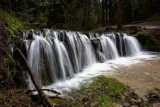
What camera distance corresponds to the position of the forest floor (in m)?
8.26

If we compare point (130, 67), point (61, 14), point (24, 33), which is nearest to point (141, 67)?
point (130, 67)

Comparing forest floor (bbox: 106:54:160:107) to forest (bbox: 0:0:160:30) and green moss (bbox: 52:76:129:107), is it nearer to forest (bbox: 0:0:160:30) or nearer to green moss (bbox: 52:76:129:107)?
green moss (bbox: 52:76:129:107)

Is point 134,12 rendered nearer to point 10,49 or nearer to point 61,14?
point 61,14

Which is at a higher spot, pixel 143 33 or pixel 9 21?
pixel 9 21

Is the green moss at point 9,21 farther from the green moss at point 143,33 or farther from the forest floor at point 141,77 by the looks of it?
the green moss at point 143,33

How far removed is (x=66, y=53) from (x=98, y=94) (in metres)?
3.67

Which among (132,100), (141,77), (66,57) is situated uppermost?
(66,57)

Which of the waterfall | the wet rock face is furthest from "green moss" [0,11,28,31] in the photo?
the waterfall

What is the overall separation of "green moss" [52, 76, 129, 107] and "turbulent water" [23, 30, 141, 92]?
1583 mm

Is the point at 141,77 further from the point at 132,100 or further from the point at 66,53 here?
the point at 66,53

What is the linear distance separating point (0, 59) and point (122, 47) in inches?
445

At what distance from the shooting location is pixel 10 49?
292 inches

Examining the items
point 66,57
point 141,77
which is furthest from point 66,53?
point 141,77

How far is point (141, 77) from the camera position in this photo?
973cm
